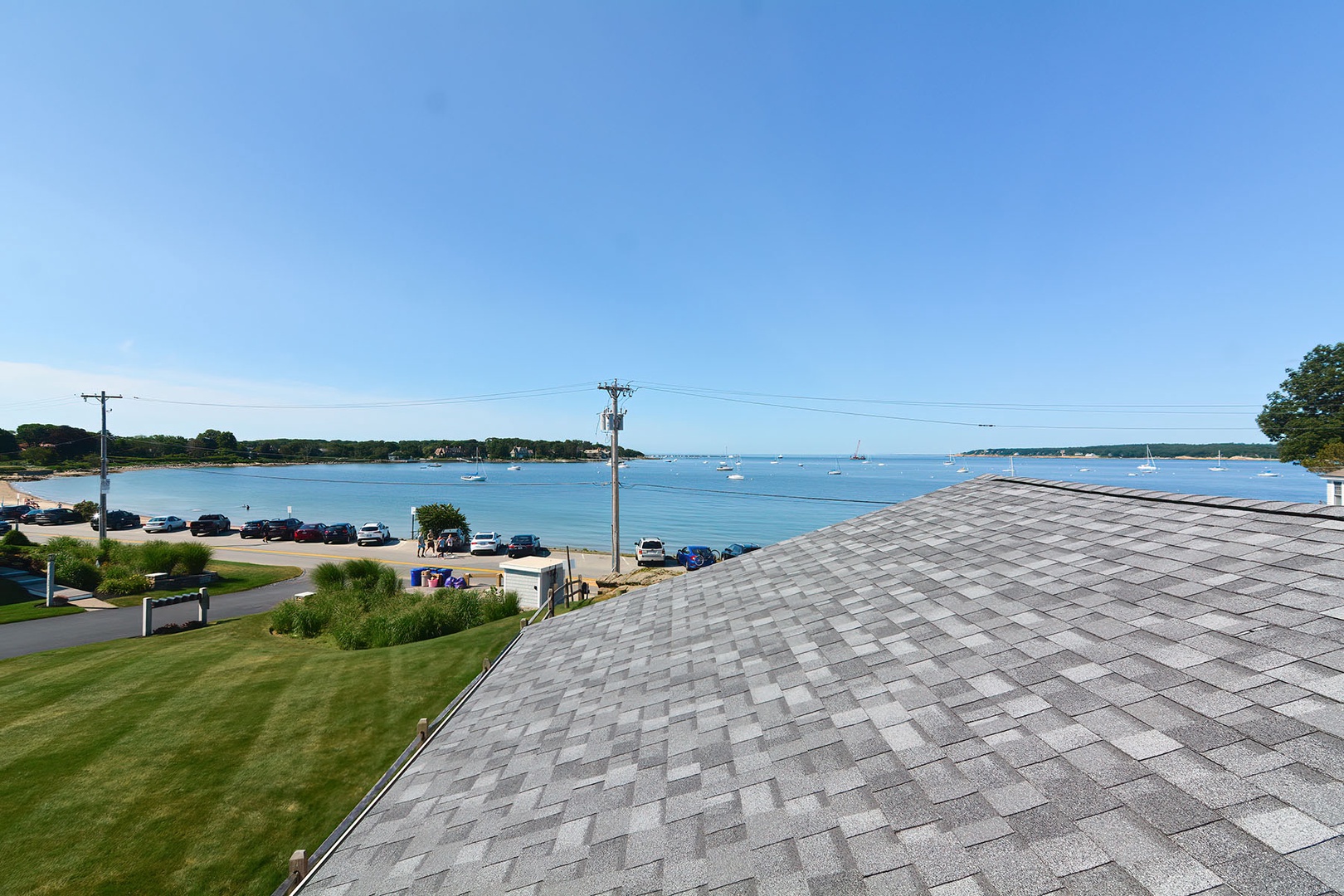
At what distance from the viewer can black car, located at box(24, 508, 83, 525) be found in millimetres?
52500

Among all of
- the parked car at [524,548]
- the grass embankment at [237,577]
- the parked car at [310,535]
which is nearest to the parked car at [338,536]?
the parked car at [310,535]

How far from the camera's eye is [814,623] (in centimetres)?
612

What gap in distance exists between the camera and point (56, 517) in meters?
53.0

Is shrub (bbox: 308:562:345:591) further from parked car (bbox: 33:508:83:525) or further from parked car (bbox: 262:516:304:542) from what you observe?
parked car (bbox: 33:508:83:525)

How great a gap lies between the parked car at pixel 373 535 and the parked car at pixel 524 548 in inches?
498

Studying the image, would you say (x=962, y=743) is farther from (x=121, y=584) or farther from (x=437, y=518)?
(x=437, y=518)

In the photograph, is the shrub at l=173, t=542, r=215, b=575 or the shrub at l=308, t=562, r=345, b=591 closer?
the shrub at l=308, t=562, r=345, b=591

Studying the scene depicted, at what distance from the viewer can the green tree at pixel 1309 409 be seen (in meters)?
52.2

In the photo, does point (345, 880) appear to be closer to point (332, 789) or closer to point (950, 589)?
point (950, 589)

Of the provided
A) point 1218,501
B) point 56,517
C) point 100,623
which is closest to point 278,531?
point 56,517

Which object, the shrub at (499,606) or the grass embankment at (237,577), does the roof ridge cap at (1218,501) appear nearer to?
the shrub at (499,606)

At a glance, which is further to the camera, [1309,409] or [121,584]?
[1309,409]

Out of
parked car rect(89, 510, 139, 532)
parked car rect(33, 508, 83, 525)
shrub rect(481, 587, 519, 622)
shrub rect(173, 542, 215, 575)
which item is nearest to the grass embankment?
shrub rect(173, 542, 215, 575)

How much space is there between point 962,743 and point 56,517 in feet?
271
